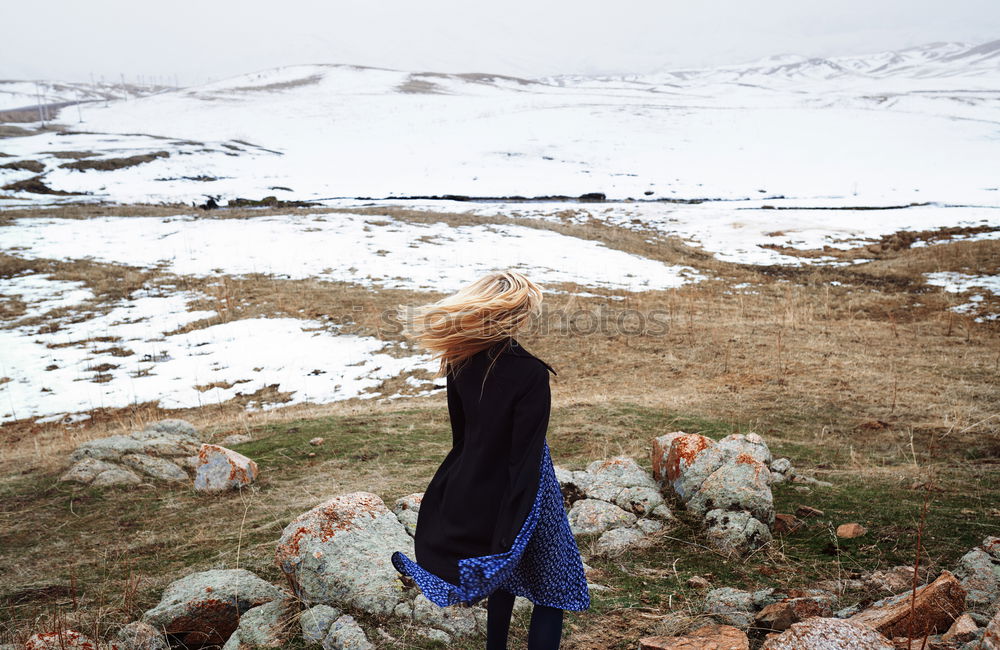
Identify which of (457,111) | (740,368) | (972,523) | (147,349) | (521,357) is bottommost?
(147,349)

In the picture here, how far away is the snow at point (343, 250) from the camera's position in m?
20.6

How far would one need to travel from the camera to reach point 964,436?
7234 millimetres

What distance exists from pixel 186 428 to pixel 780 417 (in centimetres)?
861

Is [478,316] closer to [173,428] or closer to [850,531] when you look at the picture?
[850,531]

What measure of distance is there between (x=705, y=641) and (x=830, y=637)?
71 centimetres

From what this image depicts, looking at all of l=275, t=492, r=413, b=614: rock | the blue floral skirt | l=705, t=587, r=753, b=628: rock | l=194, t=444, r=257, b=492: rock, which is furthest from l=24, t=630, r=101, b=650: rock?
l=705, t=587, r=753, b=628: rock

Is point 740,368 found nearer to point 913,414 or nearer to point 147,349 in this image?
point 913,414

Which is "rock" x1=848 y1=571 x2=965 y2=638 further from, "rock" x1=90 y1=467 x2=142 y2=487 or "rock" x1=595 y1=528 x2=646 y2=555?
"rock" x1=90 y1=467 x2=142 y2=487

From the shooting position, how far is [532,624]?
306cm

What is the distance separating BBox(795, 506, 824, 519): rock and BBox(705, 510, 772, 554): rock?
51cm

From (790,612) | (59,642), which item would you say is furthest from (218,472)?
(790,612)

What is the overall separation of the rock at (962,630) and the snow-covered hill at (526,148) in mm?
42869

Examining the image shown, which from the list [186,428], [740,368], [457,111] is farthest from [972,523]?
[457,111]

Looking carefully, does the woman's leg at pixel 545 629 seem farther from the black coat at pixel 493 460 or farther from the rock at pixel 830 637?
the rock at pixel 830 637
